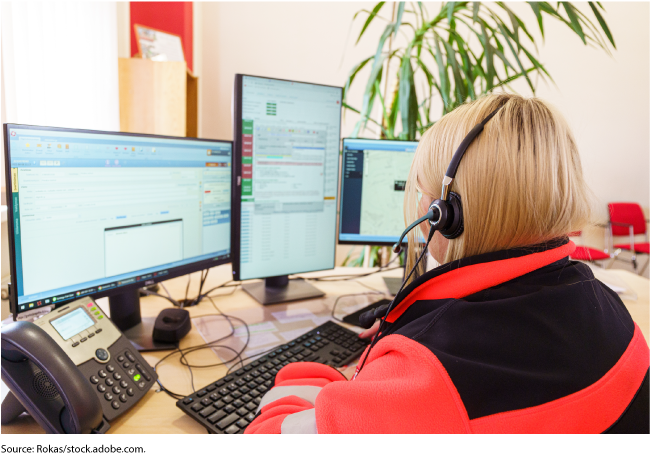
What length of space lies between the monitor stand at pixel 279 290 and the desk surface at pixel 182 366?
0.03 metres

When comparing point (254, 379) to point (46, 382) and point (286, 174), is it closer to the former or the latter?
point (46, 382)

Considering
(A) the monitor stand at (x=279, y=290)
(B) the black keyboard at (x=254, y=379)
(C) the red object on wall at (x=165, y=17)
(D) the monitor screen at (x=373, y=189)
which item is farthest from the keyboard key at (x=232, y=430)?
(C) the red object on wall at (x=165, y=17)

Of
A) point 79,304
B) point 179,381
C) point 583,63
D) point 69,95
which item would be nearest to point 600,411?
point 179,381

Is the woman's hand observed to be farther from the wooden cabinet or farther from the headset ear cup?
the wooden cabinet

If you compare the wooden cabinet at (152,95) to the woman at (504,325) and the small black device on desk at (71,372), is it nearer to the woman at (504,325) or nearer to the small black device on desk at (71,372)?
the small black device on desk at (71,372)

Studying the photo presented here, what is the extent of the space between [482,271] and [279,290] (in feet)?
2.81

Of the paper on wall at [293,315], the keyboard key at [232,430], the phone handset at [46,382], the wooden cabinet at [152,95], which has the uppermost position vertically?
the wooden cabinet at [152,95]

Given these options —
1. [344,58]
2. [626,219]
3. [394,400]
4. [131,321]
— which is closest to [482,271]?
[394,400]

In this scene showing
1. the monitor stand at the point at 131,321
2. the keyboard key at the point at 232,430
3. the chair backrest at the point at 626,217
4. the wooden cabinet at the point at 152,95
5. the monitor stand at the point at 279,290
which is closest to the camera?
the keyboard key at the point at 232,430

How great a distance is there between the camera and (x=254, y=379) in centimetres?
76

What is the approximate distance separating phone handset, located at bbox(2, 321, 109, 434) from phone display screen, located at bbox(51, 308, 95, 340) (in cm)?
9

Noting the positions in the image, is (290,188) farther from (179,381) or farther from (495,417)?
(495,417)

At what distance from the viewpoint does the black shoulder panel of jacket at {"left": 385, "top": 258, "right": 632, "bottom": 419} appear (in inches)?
16.4

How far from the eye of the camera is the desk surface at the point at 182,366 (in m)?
0.66
